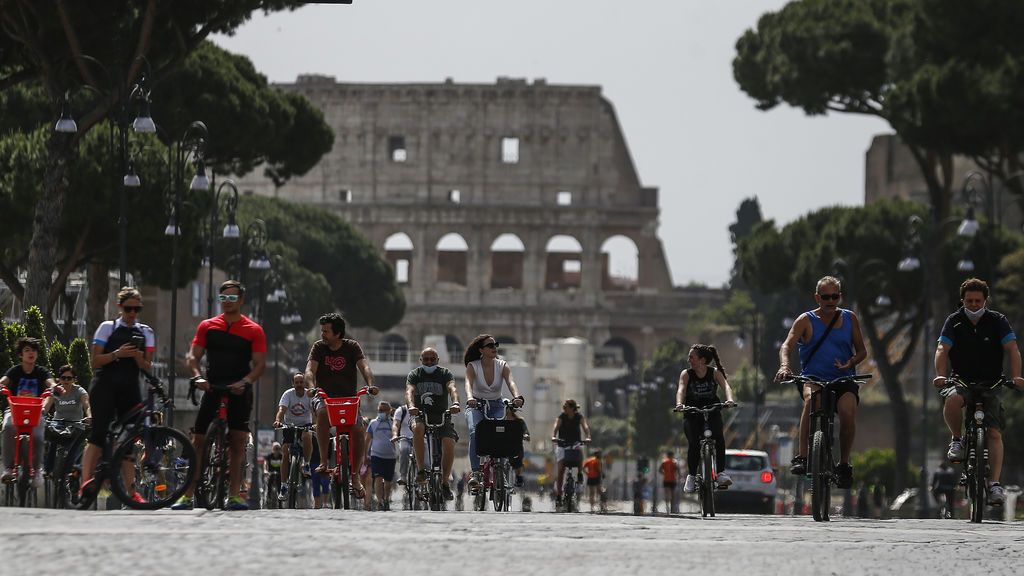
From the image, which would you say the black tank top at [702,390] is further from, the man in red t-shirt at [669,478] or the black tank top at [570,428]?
the man in red t-shirt at [669,478]

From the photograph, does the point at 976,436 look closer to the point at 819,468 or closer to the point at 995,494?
the point at 995,494

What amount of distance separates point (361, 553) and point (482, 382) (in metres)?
7.92

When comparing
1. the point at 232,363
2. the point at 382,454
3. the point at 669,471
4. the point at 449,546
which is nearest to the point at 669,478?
the point at 669,471

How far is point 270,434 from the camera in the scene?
49.4m

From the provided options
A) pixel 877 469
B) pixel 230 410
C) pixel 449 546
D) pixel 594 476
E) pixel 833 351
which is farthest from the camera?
pixel 877 469

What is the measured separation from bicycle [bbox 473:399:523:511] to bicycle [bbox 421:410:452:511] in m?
0.28

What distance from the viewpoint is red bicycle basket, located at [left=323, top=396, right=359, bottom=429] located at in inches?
677

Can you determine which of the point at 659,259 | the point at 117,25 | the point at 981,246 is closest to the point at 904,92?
the point at 981,246

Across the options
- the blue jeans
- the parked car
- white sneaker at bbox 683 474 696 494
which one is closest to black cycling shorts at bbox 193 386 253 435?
white sneaker at bbox 683 474 696 494

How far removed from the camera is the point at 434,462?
18.8 meters

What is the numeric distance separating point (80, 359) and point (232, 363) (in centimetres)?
1309

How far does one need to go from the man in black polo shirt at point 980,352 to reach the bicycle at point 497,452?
421cm

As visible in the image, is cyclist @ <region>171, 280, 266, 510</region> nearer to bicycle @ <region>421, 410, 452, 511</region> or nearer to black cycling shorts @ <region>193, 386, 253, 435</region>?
black cycling shorts @ <region>193, 386, 253, 435</region>

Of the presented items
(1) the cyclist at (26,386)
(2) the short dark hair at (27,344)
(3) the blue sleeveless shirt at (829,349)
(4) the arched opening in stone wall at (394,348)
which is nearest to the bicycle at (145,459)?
(2) the short dark hair at (27,344)
